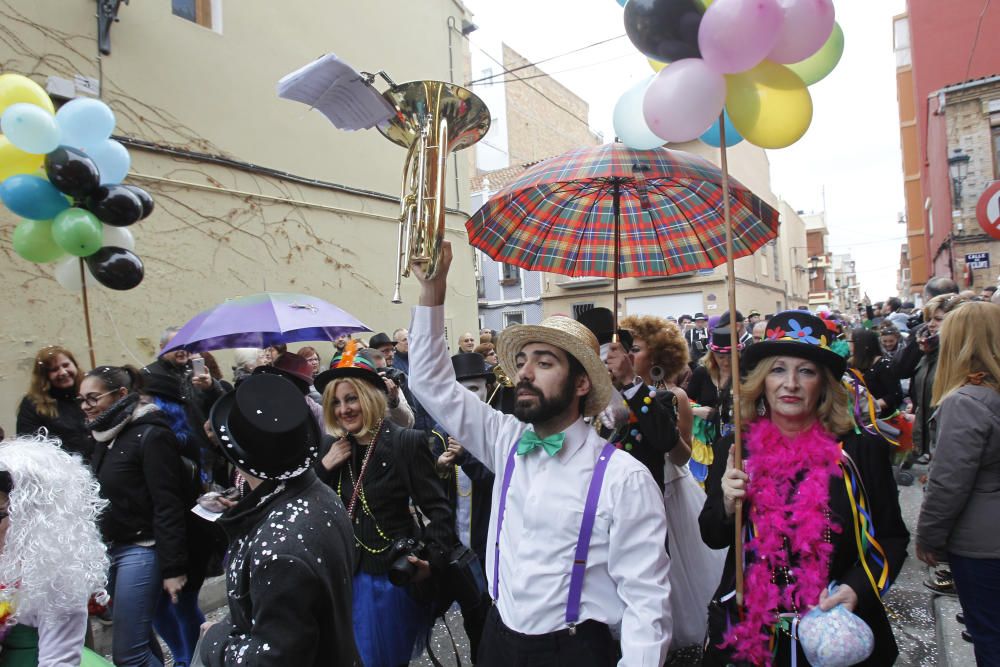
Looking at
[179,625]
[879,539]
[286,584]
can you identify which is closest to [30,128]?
[179,625]

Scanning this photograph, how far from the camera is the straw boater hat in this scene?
2.21 meters

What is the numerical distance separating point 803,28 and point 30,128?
4.66m

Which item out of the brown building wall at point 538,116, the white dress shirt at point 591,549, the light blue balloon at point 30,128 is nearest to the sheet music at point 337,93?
the white dress shirt at point 591,549

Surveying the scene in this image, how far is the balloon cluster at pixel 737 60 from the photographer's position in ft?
7.22

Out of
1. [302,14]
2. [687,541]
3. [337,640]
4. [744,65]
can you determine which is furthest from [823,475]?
[302,14]

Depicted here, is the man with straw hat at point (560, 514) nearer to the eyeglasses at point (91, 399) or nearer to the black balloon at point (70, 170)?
the eyeglasses at point (91, 399)

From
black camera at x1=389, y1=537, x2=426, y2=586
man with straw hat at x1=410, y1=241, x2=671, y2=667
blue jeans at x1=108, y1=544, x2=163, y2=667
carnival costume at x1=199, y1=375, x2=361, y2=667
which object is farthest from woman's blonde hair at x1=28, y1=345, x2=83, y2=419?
man with straw hat at x1=410, y1=241, x2=671, y2=667

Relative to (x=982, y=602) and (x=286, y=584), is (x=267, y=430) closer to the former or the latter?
(x=286, y=584)

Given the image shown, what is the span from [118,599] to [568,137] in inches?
1218

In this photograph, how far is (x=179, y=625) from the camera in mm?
3771

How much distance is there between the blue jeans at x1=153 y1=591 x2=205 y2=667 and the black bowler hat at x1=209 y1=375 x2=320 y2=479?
2295mm

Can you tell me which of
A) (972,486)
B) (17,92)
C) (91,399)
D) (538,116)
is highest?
(538,116)

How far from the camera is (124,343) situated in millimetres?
7441

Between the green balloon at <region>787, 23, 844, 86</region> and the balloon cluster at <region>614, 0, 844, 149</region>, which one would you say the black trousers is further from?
the green balloon at <region>787, 23, 844, 86</region>
